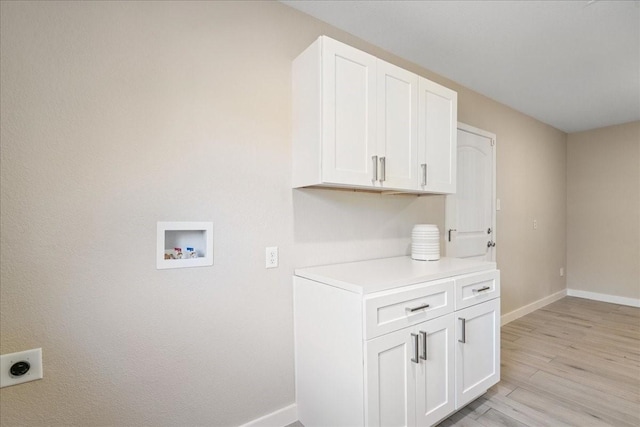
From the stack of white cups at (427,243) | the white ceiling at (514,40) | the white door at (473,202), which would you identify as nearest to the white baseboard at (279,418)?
the stack of white cups at (427,243)

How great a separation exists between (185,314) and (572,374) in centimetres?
276

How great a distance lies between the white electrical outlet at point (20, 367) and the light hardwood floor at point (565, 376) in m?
1.26

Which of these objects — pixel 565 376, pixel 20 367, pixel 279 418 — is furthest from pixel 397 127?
pixel 565 376

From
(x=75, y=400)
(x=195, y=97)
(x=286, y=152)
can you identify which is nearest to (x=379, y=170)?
(x=286, y=152)

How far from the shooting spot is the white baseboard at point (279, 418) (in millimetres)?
1740

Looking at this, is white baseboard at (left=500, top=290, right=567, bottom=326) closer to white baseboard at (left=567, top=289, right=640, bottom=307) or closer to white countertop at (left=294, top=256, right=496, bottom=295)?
white baseboard at (left=567, top=289, right=640, bottom=307)

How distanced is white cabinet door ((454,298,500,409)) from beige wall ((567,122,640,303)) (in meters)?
3.58

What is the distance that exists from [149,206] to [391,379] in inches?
53.4

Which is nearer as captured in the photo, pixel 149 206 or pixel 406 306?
pixel 149 206

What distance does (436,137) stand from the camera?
2129 millimetres

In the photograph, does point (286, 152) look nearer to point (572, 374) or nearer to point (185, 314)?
point (185, 314)

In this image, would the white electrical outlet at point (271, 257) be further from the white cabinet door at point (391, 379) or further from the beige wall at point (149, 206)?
the white cabinet door at point (391, 379)

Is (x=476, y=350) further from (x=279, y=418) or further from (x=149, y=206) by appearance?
(x=149, y=206)

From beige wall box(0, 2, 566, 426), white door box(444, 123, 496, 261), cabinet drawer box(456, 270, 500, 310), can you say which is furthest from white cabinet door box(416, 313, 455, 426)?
white door box(444, 123, 496, 261)
